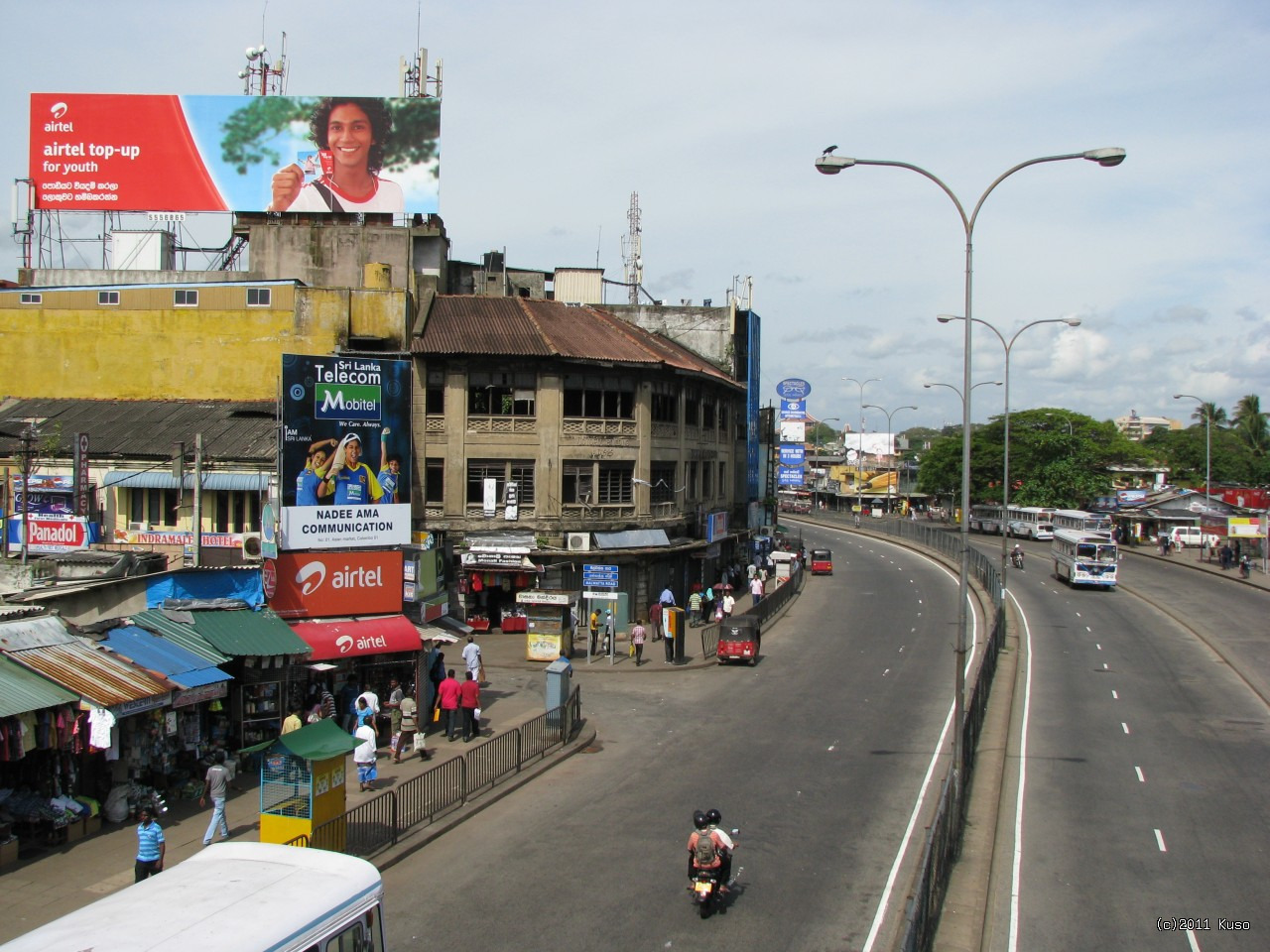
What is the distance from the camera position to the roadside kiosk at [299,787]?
14.9 meters

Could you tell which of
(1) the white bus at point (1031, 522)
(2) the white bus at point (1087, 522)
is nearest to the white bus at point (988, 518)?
(1) the white bus at point (1031, 522)

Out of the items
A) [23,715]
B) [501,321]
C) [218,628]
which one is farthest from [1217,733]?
[501,321]

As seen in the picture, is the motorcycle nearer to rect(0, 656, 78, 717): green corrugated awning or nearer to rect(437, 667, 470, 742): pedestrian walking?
rect(0, 656, 78, 717): green corrugated awning

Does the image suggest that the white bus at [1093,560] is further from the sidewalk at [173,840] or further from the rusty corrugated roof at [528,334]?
the sidewalk at [173,840]

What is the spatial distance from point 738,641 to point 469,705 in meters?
13.0

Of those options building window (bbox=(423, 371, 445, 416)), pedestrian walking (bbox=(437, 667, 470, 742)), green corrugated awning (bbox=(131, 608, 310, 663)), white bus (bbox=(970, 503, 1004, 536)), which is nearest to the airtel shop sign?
green corrugated awning (bbox=(131, 608, 310, 663))

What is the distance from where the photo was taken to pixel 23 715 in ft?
49.9

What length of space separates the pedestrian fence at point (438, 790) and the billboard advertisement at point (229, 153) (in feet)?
107

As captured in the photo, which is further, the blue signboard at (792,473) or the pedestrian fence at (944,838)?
the blue signboard at (792,473)

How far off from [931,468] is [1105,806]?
101505 mm

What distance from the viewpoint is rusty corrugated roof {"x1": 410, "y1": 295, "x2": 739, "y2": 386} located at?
136ft

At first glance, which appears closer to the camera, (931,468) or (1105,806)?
→ (1105,806)

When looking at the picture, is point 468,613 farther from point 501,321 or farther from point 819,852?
point 819,852

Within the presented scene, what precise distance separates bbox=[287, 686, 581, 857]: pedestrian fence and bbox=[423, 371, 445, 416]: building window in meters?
20.5
